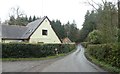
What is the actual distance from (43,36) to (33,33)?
8.71 ft

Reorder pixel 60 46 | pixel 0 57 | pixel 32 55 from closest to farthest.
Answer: pixel 0 57, pixel 32 55, pixel 60 46

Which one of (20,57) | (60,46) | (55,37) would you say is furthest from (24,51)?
(55,37)

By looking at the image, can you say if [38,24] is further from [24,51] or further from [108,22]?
[108,22]

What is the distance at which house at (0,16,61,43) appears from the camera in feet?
138

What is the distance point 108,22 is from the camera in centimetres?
2719

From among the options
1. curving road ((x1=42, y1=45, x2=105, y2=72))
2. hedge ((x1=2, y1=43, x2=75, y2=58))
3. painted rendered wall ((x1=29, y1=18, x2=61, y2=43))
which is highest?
painted rendered wall ((x1=29, y1=18, x2=61, y2=43))

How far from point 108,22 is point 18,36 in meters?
21.7

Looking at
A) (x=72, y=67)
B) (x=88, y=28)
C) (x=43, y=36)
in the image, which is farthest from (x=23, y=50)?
(x=88, y=28)

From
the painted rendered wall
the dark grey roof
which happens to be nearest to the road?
the dark grey roof

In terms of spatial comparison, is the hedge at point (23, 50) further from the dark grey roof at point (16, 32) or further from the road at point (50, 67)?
the dark grey roof at point (16, 32)

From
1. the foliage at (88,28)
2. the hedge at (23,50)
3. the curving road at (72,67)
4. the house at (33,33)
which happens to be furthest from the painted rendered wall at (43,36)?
the foliage at (88,28)

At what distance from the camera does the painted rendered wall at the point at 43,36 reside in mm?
42844

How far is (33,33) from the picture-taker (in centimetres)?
4253

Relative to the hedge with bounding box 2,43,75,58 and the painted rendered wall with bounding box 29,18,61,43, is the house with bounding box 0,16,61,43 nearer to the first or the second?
the painted rendered wall with bounding box 29,18,61,43
